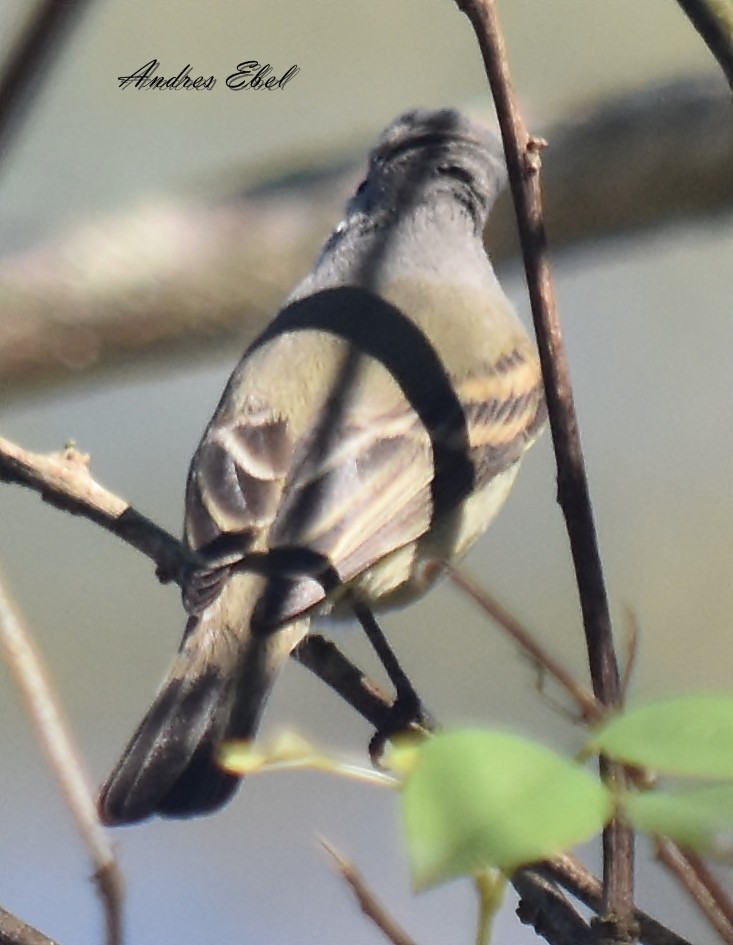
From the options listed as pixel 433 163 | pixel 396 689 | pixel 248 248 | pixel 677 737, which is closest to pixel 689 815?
pixel 677 737

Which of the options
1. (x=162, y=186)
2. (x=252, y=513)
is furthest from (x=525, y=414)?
(x=162, y=186)

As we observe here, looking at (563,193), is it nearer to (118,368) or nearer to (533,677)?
(118,368)

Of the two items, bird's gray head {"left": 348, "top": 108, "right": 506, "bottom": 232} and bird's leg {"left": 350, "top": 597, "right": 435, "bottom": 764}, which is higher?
bird's gray head {"left": 348, "top": 108, "right": 506, "bottom": 232}

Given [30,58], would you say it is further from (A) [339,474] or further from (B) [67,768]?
(A) [339,474]

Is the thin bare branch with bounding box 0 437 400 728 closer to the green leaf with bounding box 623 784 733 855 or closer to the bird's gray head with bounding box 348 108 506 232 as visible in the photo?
the bird's gray head with bounding box 348 108 506 232

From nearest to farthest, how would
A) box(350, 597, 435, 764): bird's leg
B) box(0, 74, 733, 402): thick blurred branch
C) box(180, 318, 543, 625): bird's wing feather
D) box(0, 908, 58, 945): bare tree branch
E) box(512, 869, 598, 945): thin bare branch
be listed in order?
box(0, 908, 58, 945): bare tree branch, box(512, 869, 598, 945): thin bare branch, box(180, 318, 543, 625): bird's wing feather, box(350, 597, 435, 764): bird's leg, box(0, 74, 733, 402): thick blurred branch

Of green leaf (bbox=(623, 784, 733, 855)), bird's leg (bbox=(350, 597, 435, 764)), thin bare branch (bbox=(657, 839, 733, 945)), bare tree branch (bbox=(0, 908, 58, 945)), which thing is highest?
green leaf (bbox=(623, 784, 733, 855))

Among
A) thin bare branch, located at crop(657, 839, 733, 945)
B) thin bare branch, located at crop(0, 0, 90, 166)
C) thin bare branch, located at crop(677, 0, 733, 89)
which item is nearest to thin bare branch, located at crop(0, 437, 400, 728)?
thin bare branch, located at crop(657, 839, 733, 945)
